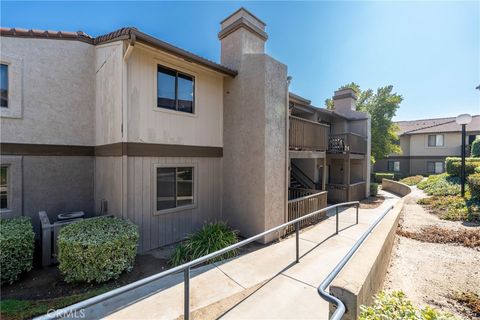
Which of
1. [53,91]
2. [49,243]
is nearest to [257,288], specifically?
[49,243]

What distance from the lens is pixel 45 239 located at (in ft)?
18.6

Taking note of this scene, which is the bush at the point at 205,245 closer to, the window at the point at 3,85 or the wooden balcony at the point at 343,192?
the window at the point at 3,85

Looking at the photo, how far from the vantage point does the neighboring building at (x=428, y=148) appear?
27750mm

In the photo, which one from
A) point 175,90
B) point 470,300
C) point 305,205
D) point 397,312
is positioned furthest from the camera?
point 305,205

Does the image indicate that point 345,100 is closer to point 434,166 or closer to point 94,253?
point 94,253

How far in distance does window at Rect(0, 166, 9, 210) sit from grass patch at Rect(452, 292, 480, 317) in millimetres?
11494

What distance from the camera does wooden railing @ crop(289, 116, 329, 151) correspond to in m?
8.64

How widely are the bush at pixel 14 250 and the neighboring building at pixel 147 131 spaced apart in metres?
1.93

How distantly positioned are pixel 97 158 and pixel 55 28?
4.82m

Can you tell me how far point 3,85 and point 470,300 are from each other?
12.6 metres

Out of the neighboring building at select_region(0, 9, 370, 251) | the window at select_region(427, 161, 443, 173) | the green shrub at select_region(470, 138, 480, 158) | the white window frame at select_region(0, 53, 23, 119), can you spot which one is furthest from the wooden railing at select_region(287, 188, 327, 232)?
the window at select_region(427, 161, 443, 173)

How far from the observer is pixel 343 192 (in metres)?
13.6

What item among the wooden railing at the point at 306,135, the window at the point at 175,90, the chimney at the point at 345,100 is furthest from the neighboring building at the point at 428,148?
the window at the point at 175,90

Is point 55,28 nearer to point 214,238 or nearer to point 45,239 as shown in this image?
point 45,239
